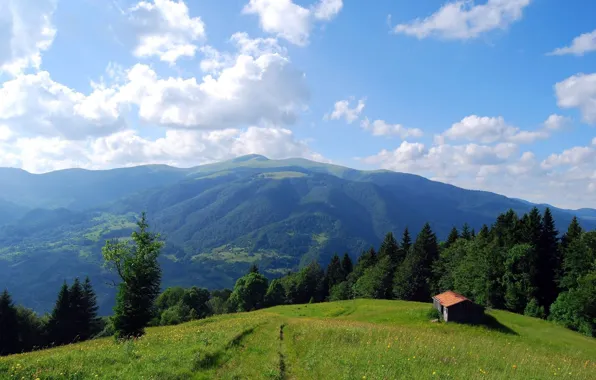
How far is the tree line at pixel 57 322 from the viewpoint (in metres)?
65.6

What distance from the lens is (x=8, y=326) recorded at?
64.4 metres

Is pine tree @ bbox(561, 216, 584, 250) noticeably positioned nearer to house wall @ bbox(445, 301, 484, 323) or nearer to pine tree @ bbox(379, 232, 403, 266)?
house wall @ bbox(445, 301, 484, 323)

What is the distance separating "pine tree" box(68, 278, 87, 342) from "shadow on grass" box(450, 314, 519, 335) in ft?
227

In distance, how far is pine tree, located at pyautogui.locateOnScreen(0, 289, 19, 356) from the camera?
208 feet

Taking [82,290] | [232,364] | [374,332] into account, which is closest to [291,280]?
[82,290]

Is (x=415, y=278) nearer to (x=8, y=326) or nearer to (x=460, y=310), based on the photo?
(x=460, y=310)

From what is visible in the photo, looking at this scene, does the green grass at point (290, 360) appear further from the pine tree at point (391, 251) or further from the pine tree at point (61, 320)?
the pine tree at point (391, 251)

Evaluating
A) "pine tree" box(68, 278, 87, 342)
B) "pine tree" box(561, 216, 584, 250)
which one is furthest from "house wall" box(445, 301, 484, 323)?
"pine tree" box(68, 278, 87, 342)

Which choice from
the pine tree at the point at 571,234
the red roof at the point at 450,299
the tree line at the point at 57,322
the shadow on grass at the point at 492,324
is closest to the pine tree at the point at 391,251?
the pine tree at the point at 571,234

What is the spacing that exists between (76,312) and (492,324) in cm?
7236

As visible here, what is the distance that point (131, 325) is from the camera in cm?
3356

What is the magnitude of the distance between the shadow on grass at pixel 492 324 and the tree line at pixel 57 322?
65735 mm

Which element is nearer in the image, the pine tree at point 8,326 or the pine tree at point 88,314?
the pine tree at point 8,326

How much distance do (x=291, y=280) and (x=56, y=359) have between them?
11826 centimetres
